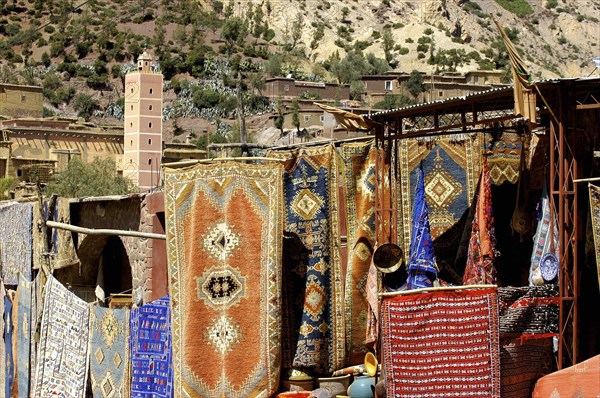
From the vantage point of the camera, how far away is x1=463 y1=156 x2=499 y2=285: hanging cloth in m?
10.1

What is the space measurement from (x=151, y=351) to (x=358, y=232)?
2.09 m

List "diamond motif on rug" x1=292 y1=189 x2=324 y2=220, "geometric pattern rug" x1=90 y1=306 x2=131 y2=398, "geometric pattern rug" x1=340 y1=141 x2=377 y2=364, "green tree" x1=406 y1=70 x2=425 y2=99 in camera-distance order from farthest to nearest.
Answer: "green tree" x1=406 y1=70 x2=425 y2=99 < "geometric pattern rug" x1=90 y1=306 x2=131 y2=398 < "geometric pattern rug" x1=340 y1=141 x2=377 y2=364 < "diamond motif on rug" x1=292 y1=189 x2=324 y2=220

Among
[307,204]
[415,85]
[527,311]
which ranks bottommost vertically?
[527,311]

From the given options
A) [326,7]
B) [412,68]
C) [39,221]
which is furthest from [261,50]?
[39,221]

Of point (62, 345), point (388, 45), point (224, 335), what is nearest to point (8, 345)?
point (62, 345)

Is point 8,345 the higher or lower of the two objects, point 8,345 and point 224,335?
the lower

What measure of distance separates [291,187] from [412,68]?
237 feet

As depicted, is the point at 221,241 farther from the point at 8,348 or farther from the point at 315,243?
the point at 8,348

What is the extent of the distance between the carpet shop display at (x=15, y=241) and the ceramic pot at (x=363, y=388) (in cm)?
393

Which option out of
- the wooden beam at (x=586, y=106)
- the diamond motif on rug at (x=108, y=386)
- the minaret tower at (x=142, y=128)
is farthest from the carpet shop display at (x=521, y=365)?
the minaret tower at (x=142, y=128)

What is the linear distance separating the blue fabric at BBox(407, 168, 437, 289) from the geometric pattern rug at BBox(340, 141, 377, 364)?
0.75m

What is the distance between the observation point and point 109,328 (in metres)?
11.7

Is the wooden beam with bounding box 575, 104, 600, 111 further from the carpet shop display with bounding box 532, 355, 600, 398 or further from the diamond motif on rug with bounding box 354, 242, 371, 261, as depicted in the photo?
the diamond motif on rug with bounding box 354, 242, 371, 261

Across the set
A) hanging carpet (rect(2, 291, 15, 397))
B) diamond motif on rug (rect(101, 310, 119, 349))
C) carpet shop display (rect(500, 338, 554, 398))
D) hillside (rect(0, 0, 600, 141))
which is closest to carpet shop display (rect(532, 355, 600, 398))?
carpet shop display (rect(500, 338, 554, 398))
